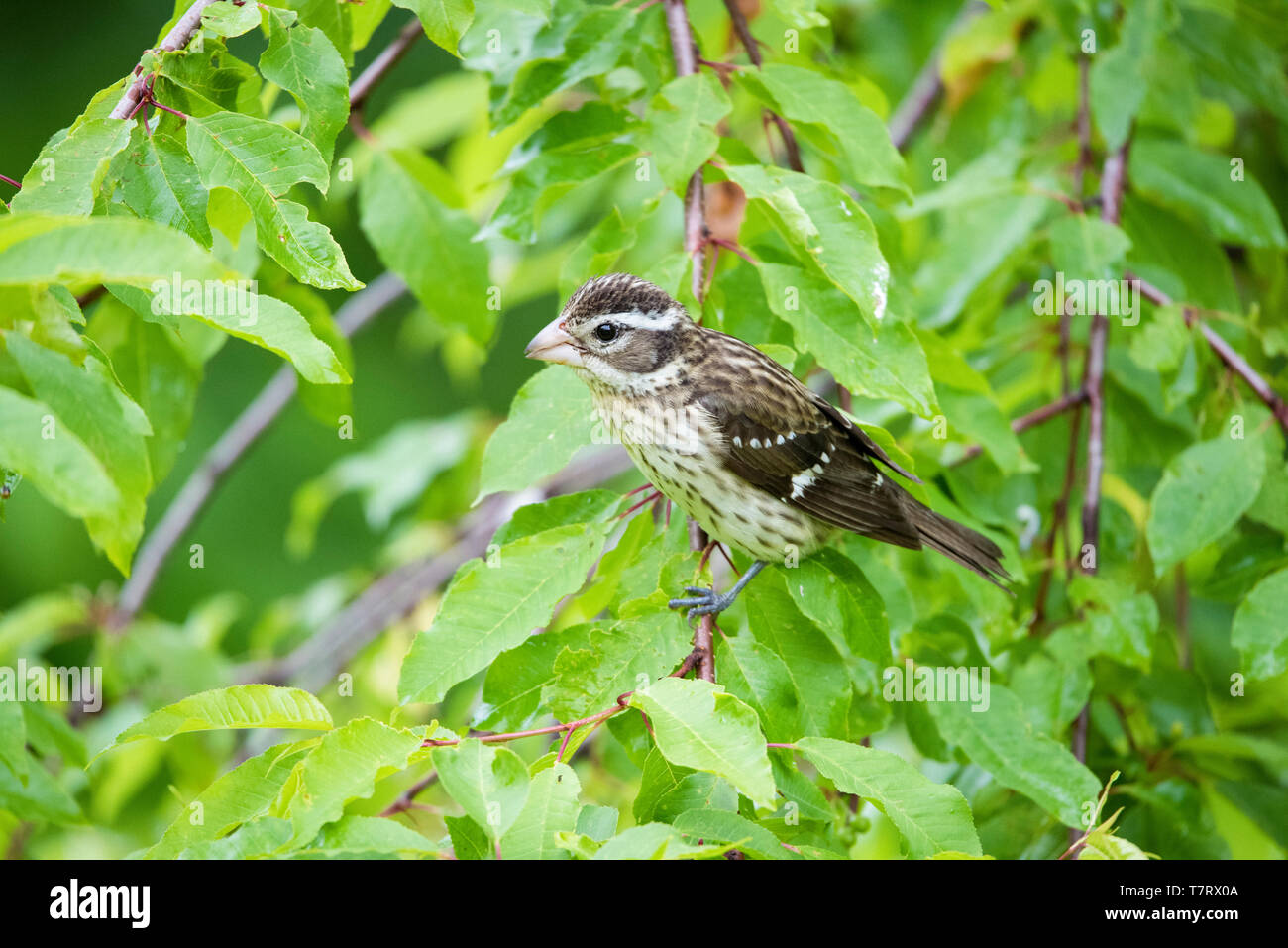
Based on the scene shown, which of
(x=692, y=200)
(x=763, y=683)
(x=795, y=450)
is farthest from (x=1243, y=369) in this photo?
(x=763, y=683)

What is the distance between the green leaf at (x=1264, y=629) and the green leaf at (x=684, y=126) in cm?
152

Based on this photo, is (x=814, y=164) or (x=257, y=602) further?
(x=257, y=602)

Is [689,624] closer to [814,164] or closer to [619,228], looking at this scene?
[619,228]

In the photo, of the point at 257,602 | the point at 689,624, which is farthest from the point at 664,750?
the point at 257,602

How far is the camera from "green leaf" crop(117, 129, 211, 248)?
1.97 meters

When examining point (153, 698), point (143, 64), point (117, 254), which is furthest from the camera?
point (153, 698)

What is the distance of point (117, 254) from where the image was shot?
1.43 meters

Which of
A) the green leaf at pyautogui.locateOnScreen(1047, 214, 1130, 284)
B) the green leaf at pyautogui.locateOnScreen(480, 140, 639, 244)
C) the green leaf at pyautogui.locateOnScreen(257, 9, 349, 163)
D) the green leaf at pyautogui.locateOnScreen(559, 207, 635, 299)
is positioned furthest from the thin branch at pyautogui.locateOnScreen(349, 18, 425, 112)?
the green leaf at pyautogui.locateOnScreen(1047, 214, 1130, 284)

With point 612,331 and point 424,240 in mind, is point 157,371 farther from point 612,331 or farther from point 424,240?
point 612,331

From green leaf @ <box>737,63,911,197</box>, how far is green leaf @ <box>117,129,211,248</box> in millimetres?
1237

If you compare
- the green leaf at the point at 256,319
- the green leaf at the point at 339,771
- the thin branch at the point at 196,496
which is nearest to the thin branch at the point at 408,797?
the green leaf at the point at 339,771

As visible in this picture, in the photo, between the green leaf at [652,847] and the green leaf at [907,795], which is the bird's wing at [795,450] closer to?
the green leaf at [907,795]

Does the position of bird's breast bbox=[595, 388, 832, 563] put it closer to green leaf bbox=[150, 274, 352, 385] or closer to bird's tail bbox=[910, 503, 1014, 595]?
bird's tail bbox=[910, 503, 1014, 595]
